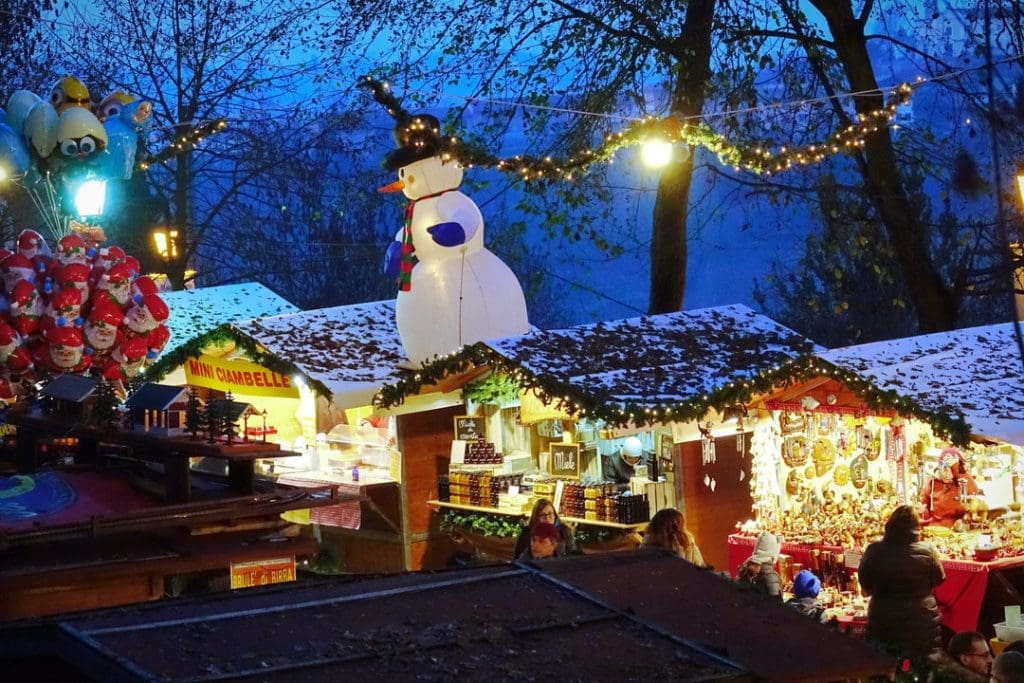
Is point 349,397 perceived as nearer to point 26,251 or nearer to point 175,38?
point 26,251

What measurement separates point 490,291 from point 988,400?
218 inches

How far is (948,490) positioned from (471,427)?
466 cm

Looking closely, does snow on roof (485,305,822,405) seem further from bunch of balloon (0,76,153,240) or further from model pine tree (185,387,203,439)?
model pine tree (185,387,203,439)

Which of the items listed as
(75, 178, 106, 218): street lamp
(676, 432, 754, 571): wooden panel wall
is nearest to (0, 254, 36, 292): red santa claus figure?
(75, 178, 106, 218): street lamp

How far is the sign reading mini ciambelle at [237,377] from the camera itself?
564 inches

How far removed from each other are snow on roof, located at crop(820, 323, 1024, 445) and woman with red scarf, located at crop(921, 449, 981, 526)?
75 centimetres

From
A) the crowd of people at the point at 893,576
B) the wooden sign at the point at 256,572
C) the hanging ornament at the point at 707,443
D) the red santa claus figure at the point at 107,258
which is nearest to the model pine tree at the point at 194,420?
the wooden sign at the point at 256,572

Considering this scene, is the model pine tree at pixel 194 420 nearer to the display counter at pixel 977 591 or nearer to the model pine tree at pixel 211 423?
the model pine tree at pixel 211 423

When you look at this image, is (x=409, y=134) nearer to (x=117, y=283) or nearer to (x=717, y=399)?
(x=117, y=283)

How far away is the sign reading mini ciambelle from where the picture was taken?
14336 millimetres

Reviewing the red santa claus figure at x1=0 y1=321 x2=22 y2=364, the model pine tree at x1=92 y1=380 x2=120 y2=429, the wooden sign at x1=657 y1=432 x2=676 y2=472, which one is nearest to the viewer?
the model pine tree at x1=92 y1=380 x2=120 y2=429

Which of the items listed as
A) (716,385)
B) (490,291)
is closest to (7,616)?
(716,385)

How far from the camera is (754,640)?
3.51 meters

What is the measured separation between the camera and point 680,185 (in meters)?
17.4
